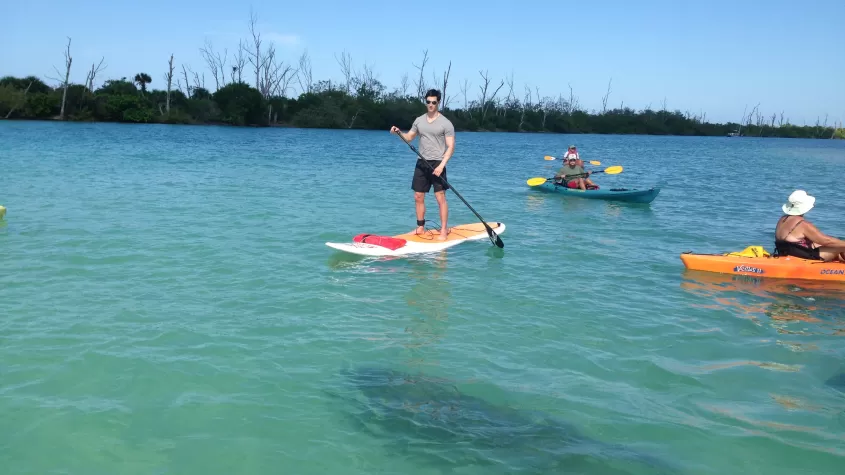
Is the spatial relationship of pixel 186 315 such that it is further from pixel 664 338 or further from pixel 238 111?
pixel 238 111

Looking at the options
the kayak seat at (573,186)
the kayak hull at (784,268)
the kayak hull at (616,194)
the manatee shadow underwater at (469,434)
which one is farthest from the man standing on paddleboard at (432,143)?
the kayak seat at (573,186)

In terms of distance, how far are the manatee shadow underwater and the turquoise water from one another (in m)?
0.02

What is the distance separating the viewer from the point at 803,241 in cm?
872

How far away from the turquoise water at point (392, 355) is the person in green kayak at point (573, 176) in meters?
5.69

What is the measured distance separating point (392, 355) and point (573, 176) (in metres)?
12.6

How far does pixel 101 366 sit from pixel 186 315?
49.7 inches

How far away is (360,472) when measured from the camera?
3.85 m

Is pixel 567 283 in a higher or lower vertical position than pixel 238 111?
lower

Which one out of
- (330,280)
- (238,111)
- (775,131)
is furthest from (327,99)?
(775,131)

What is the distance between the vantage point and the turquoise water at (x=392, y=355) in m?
4.09

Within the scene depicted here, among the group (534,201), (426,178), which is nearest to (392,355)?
(426,178)

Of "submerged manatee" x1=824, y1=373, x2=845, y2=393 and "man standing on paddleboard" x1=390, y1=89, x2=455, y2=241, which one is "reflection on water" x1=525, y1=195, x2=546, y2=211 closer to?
"man standing on paddleboard" x1=390, y1=89, x2=455, y2=241

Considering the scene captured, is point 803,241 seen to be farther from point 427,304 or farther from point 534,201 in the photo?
point 534,201

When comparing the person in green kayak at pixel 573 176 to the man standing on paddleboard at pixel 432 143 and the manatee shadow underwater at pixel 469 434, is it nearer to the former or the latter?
the man standing on paddleboard at pixel 432 143
